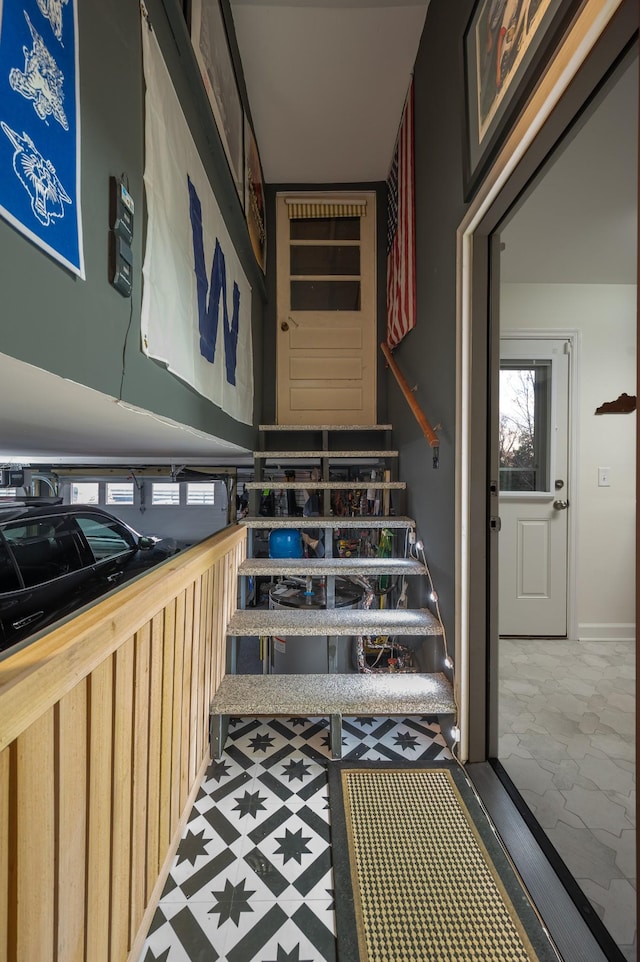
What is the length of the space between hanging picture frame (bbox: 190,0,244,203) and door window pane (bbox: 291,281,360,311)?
1.09 metres

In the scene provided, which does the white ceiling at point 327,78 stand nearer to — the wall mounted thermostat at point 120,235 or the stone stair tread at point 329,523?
the wall mounted thermostat at point 120,235

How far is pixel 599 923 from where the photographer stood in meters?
0.98

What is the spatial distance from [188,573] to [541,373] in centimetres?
274

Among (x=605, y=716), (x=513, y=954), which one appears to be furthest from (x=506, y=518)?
(x=513, y=954)

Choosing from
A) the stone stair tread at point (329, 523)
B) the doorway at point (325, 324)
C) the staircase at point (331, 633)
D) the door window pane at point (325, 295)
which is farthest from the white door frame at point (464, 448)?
the door window pane at point (325, 295)

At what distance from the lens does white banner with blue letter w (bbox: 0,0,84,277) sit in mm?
549

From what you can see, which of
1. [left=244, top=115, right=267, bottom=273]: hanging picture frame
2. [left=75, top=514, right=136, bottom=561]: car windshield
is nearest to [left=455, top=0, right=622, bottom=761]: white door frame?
[left=75, top=514, right=136, bottom=561]: car windshield

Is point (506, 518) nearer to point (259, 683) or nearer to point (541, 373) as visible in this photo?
point (541, 373)

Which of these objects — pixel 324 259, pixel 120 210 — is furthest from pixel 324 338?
pixel 120 210

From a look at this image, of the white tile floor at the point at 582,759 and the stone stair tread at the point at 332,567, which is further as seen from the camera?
the stone stair tread at the point at 332,567

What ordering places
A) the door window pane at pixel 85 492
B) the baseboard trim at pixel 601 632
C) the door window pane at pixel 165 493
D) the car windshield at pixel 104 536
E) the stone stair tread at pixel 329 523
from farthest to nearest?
the baseboard trim at pixel 601 632 → the stone stair tread at pixel 329 523 → the door window pane at pixel 165 493 → the door window pane at pixel 85 492 → the car windshield at pixel 104 536

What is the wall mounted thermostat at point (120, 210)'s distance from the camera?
0.82 m

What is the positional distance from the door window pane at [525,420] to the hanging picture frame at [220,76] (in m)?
2.07

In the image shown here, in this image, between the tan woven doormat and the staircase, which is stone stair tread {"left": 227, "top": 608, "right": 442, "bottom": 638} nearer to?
the staircase
